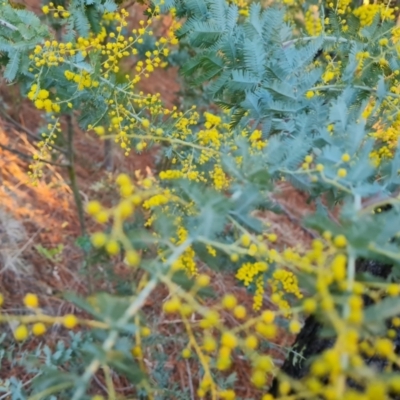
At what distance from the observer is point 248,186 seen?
2.70 ft

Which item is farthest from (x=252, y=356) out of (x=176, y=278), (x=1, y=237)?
(x=1, y=237)

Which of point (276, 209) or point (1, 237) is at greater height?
point (276, 209)

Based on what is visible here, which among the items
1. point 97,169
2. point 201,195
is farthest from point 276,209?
point 97,169

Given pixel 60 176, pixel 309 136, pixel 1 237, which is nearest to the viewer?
pixel 309 136

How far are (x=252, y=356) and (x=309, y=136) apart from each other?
0.65 m

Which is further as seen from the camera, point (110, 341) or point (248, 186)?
point (248, 186)

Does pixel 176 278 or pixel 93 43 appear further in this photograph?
pixel 93 43

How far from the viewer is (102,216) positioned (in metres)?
0.66

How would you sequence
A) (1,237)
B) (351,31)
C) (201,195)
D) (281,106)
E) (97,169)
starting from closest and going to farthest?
(201,195), (281,106), (351,31), (1,237), (97,169)

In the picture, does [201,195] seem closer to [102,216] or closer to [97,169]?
[102,216]

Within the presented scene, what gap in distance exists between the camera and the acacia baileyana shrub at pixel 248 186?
0.63m

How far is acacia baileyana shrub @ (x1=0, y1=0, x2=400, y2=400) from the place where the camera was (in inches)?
24.9

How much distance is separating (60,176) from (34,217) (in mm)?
378

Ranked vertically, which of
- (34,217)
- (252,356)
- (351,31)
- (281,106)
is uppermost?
(351,31)
